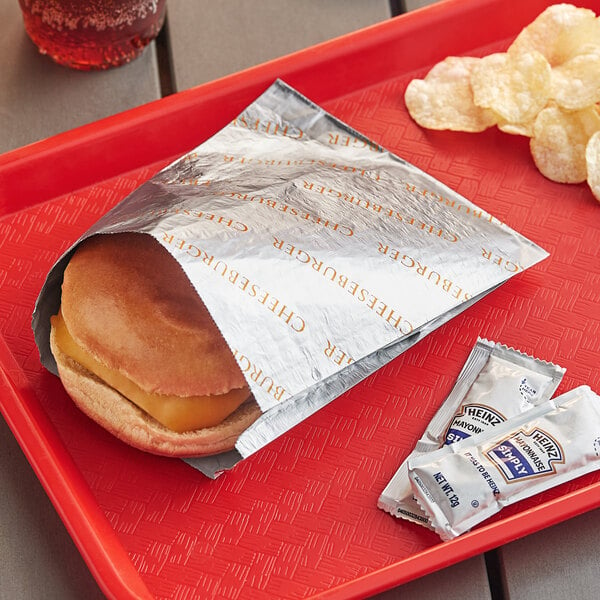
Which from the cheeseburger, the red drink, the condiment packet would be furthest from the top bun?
the red drink

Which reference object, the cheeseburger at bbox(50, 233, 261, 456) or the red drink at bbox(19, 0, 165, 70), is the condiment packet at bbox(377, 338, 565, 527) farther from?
the red drink at bbox(19, 0, 165, 70)

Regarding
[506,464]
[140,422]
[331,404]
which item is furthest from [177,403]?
[506,464]

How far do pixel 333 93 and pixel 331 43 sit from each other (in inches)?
3.3

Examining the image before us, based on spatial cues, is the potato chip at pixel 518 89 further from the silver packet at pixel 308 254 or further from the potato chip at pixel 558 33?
the silver packet at pixel 308 254

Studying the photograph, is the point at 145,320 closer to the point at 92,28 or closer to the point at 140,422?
the point at 140,422

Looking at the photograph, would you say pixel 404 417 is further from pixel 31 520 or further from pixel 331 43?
pixel 331 43

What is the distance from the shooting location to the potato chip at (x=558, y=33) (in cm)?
159

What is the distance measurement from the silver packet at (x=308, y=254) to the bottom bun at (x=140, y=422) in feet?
0.10

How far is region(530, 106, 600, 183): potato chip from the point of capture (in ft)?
5.04

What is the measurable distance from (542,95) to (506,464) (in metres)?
0.64

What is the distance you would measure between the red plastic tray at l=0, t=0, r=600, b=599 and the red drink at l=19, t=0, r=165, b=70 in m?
0.17

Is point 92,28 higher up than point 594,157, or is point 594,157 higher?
point 92,28

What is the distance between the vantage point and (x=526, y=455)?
48.0 inches

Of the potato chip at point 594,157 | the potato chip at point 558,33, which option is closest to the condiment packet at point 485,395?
the potato chip at point 594,157
